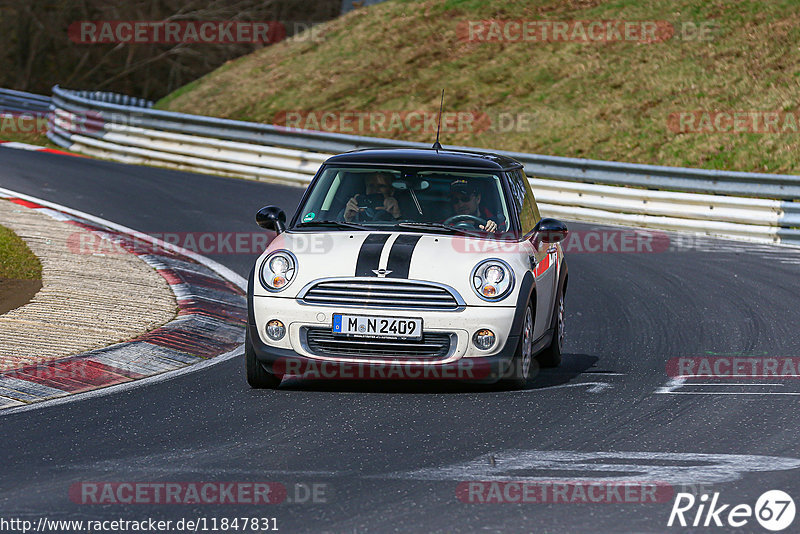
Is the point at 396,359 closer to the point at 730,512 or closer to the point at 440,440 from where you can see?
the point at 440,440

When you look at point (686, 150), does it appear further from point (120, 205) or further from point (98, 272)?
point (98, 272)

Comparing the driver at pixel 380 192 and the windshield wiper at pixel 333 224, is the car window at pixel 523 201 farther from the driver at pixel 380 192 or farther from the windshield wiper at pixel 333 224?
the windshield wiper at pixel 333 224

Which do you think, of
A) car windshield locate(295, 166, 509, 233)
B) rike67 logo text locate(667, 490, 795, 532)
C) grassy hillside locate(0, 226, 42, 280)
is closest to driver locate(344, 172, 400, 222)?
car windshield locate(295, 166, 509, 233)

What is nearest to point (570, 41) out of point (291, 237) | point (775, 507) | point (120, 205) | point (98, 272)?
point (120, 205)

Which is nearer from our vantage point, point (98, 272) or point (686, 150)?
point (98, 272)

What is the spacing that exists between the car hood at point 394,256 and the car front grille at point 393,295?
42mm

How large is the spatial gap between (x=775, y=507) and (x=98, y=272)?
8.29m

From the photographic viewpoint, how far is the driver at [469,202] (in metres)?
8.84

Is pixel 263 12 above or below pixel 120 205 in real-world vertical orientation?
above

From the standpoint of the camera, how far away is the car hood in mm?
7961

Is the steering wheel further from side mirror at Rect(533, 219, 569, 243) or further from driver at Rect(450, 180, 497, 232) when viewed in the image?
side mirror at Rect(533, 219, 569, 243)

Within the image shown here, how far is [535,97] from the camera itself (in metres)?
30.0

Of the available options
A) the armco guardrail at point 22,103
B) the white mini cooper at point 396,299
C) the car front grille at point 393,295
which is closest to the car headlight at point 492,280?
the white mini cooper at point 396,299

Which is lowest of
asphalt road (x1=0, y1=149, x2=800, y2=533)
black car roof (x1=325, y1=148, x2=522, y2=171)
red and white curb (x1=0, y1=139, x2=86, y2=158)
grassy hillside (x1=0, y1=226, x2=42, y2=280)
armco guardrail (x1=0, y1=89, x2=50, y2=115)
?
asphalt road (x1=0, y1=149, x2=800, y2=533)
